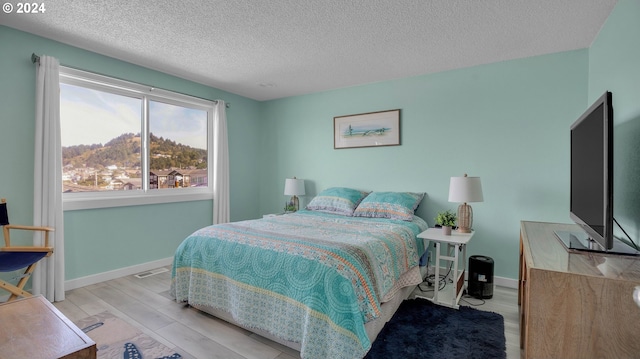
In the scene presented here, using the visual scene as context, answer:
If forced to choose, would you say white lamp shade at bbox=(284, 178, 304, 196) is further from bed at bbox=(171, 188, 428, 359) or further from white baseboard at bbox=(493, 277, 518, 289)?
white baseboard at bbox=(493, 277, 518, 289)

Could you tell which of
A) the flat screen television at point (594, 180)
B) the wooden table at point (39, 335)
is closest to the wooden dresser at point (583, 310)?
the flat screen television at point (594, 180)

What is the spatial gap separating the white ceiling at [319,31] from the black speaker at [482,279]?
82.4 inches

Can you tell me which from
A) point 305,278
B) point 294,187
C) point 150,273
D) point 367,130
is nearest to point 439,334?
point 305,278

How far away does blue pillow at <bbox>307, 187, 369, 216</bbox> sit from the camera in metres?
3.65

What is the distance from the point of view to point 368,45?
283 cm

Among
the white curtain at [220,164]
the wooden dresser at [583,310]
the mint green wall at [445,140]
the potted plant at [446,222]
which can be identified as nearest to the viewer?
the wooden dresser at [583,310]

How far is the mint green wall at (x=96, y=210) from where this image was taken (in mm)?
2607

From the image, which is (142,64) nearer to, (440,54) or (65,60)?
(65,60)

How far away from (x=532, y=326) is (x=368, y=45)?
8.29 feet

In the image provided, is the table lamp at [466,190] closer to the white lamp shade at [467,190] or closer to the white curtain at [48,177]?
the white lamp shade at [467,190]

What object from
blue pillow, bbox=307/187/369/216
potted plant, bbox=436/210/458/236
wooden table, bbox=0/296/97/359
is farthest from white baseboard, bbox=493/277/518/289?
wooden table, bbox=0/296/97/359

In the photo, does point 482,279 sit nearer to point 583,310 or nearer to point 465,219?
point 465,219

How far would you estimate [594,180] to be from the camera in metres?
1.42

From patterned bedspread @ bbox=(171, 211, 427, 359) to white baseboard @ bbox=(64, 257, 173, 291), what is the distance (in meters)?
1.12
